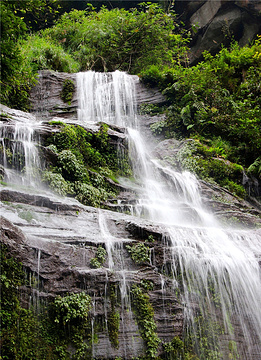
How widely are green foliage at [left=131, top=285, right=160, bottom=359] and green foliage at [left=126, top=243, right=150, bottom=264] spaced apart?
59 cm

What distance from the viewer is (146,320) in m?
5.91

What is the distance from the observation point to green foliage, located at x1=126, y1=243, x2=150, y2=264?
658 cm

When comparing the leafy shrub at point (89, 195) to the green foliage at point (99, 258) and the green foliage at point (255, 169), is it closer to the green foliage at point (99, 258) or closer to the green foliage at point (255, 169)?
the green foliage at point (99, 258)

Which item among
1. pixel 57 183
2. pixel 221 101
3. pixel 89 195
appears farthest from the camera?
pixel 221 101

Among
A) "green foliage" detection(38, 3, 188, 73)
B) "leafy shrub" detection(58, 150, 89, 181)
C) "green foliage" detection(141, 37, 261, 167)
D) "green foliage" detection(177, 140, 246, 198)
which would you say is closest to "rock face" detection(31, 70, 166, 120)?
"green foliage" detection(141, 37, 261, 167)

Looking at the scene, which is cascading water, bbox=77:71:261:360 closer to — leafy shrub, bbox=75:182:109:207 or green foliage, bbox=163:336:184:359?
green foliage, bbox=163:336:184:359

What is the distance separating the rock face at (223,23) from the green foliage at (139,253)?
663 inches

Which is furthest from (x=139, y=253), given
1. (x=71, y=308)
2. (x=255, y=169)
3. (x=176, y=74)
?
(x=176, y=74)

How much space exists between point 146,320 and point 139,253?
1.30 m

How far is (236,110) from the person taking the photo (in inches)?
537

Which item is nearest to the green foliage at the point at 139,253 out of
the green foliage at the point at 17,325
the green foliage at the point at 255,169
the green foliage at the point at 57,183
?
the green foliage at the point at 17,325

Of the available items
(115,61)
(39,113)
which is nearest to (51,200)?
(39,113)

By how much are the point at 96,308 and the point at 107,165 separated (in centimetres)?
551

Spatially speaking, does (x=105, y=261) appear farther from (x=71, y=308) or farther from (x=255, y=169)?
(x=255, y=169)
